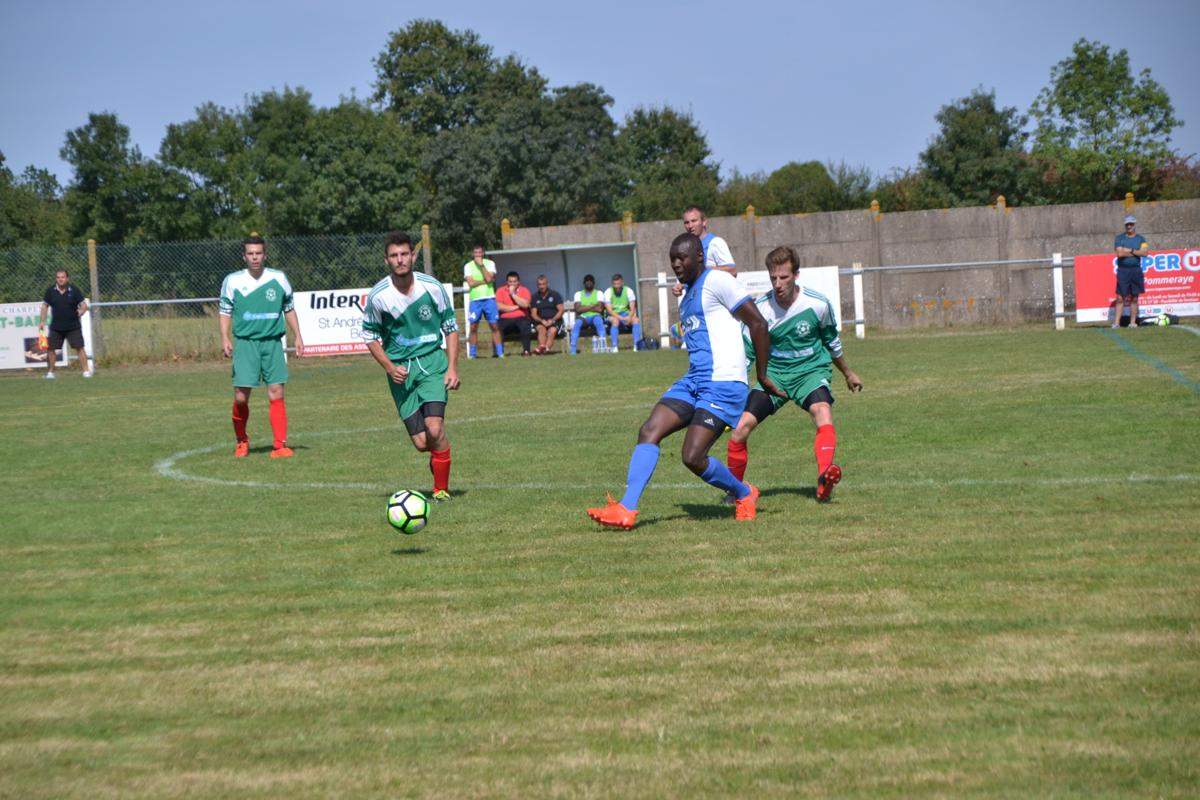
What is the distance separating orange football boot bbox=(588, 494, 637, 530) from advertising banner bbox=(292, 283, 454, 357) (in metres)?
19.2

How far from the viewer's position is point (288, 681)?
4488 mm

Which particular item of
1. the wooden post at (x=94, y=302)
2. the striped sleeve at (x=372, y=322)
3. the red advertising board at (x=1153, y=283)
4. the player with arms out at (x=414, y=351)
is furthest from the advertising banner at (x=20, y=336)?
the red advertising board at (x=1153, y=283)

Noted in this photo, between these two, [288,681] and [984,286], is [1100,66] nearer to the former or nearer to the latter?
[984,286]

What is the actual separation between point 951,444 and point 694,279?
3644 millimetres

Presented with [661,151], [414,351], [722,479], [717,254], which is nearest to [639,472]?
[722,479]

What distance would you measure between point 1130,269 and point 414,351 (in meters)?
19.6

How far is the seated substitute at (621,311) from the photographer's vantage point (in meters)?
26.4

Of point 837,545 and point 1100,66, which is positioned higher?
point 1100,66

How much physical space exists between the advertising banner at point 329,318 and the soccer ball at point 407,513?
1916 centimetres

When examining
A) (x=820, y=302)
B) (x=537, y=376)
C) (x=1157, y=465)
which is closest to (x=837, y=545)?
(x=820, y=302)

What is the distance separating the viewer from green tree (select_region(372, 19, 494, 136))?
260 ft

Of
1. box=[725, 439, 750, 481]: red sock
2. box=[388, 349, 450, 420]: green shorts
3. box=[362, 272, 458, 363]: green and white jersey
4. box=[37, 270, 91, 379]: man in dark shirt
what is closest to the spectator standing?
box=[37, 270, 91, 379]: man in dark shirt

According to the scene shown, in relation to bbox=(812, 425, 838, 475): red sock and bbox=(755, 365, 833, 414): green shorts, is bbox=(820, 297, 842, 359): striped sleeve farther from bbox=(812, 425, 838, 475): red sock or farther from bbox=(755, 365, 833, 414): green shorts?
bbox=(812, 425, 838, 475): red sock

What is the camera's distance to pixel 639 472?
7.37m
